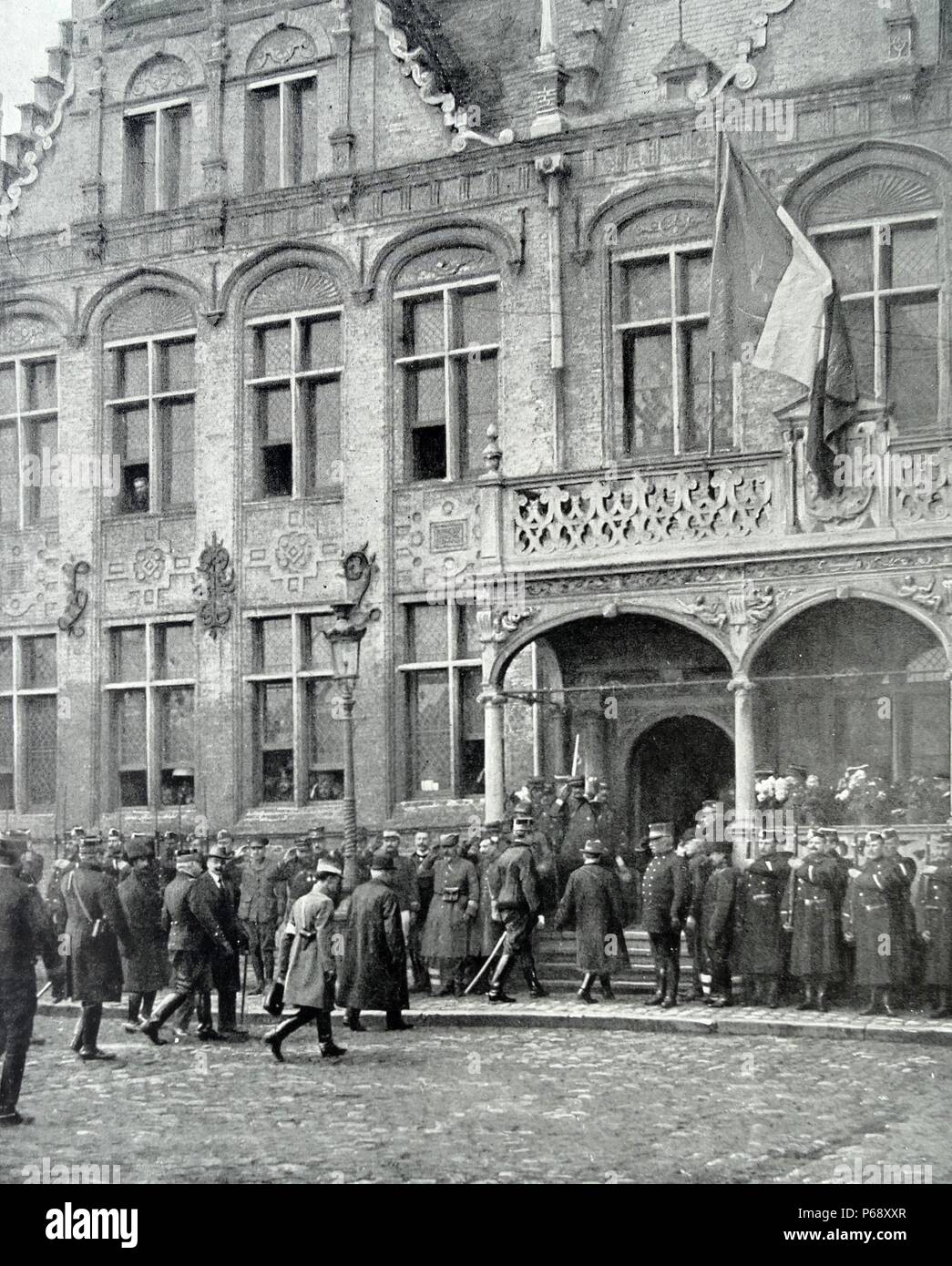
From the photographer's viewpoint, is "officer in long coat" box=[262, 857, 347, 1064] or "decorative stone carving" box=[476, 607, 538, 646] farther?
"decorative stone carving" box=[476, 607, 538, 646]

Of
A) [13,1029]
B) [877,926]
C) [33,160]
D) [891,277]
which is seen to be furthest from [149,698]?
[13,1029]

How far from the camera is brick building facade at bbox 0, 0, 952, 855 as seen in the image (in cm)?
1792

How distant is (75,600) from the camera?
22391mm

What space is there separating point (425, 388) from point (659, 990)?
8942mm

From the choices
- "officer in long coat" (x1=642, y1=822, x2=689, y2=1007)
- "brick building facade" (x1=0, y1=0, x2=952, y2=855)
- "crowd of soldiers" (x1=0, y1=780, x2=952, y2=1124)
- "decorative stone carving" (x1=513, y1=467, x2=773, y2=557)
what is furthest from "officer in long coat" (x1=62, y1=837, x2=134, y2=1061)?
"decorative stone carving" (x1=513, y1=467, x2=773, y2=557)

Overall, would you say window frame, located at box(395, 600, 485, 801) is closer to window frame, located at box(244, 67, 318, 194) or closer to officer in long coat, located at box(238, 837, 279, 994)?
officer in long coat, located at box(238, 837, 279, 994)

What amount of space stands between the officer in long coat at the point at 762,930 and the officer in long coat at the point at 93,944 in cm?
540

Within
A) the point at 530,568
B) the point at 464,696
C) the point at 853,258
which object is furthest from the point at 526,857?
the point at 853,258

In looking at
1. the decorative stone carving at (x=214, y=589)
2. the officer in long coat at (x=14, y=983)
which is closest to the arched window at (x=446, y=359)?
the decorative stone carving at (x=214, y=589)

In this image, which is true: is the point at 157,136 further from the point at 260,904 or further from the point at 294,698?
the point at 260,904

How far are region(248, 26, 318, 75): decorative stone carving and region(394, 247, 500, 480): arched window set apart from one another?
3.06 metres

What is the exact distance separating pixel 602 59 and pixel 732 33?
2.05 metres

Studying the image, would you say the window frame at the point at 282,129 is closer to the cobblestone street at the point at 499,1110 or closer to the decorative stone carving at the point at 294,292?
the decorative stone carving at the point at 294,292
